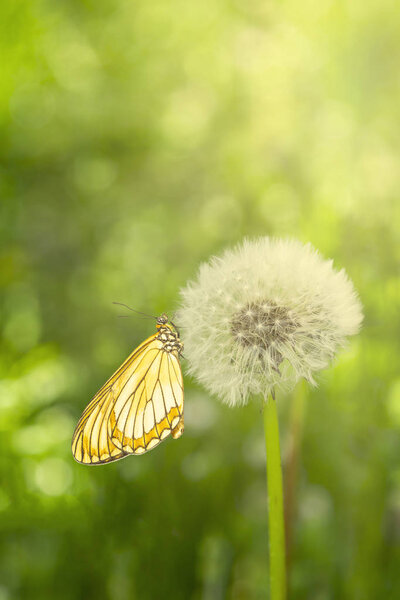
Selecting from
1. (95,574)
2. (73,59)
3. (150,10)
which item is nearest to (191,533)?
(95,574)

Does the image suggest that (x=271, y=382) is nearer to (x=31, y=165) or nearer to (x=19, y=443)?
(x=19, y=443)

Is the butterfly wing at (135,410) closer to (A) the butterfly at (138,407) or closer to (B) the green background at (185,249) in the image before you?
(A) the butterfly at (138,407)

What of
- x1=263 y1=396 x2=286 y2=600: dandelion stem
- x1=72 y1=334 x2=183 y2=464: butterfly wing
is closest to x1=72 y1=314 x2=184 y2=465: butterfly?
x1=72 y1=334 x2=183 y2=464: butterfly wing

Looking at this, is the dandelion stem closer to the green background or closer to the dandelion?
the dandelion

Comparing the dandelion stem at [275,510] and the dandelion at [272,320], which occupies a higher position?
the dandelion at [272,320]

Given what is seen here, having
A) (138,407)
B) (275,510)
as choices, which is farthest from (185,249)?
(275,510)

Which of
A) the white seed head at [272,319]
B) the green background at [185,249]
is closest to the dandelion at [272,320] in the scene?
the white seed head at [272,319]

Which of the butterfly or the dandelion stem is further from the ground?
the butterfly
